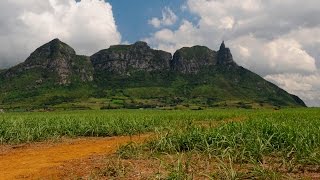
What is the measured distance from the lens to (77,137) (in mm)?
23625

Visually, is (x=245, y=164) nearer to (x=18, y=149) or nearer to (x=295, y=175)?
(x=295, y=175)

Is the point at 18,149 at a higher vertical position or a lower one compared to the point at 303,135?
lower

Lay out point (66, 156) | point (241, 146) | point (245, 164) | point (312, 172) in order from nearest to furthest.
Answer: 1. point (312, 172)
2. point (245, 164)
3. point (241, 146)
4. point (66, 156)

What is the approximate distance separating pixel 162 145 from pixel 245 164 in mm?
3629

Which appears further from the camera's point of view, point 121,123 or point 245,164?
point 121,123

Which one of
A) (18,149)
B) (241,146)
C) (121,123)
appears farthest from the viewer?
(121,123)

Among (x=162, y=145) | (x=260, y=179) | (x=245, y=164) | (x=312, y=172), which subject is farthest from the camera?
(x=162, y=145)

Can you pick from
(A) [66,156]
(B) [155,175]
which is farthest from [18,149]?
(B) [155,175]

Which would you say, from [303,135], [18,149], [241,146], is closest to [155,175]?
[241,146]

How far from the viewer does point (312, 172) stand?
9.29 metres

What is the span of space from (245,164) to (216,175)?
5.60 feet

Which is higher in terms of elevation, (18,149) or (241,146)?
(241,146)

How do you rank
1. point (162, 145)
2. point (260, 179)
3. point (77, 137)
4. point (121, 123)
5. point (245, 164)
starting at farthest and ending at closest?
point (121, 123), point (77, 137), point (162, 145), point (245, 164), point (260, 179)

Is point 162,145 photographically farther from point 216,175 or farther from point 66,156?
point 216,175
